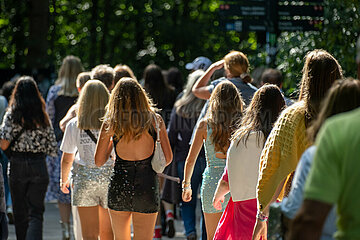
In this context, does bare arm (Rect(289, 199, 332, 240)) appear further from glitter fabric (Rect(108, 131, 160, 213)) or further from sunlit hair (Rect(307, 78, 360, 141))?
glitter fabric (Rect(108, 131, 160, 213))

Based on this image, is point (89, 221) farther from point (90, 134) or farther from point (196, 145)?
point (196, 145)

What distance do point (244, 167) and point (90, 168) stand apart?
1.90 m

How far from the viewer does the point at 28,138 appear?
7562 millimetres

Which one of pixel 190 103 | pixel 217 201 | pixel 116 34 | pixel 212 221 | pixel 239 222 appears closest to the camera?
pixel 239 222

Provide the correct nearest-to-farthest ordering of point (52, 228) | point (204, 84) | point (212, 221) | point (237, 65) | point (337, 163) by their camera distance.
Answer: point (337, 163) < point (212, 221) < point (237, 65) < point (204, 84) < point (52, 228)

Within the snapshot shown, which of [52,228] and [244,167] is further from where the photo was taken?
[52,228]

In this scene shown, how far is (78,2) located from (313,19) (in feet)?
33.4

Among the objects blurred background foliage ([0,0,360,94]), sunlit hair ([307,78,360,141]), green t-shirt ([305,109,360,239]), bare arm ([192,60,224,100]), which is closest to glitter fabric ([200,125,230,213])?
bare arm ([192,60,224,100])

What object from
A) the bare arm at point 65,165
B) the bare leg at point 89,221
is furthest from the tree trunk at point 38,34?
the bare leg at point 89,221

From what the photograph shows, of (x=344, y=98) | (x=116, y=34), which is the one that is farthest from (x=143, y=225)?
(x=116, y=34)

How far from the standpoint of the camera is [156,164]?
5.91 meters

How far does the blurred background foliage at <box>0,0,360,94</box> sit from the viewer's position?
16.3 meters

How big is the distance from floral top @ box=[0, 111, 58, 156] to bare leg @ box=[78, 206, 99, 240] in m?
1.20

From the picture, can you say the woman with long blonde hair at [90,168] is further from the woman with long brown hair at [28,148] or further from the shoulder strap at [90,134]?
the woman with long brown hair at [28,148]
